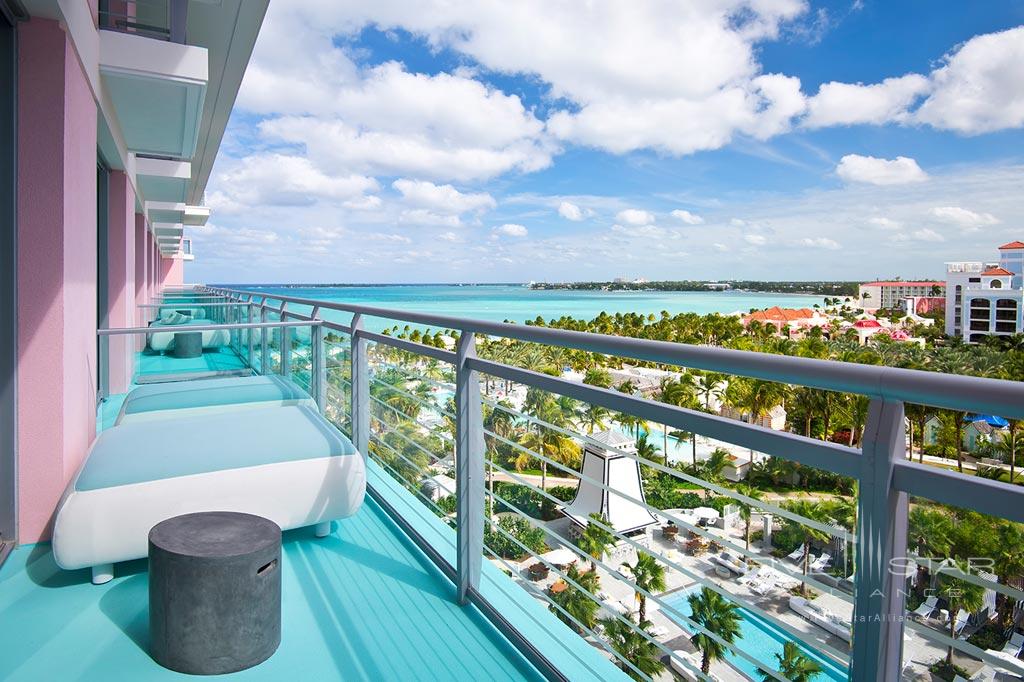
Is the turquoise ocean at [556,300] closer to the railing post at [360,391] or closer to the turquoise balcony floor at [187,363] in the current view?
the turquoise balcony floor at [187,363]

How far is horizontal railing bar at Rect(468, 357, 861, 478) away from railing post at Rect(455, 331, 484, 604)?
0.39 m

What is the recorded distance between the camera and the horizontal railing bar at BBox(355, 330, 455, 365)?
7.76 ft

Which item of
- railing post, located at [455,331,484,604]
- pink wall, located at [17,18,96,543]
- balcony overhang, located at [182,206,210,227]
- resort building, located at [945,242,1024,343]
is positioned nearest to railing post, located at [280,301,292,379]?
pink wall, located at [17,18,96,543]

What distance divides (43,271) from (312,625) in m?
1.91

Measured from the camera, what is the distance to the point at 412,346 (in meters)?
2.73

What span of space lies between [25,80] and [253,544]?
2247 mm

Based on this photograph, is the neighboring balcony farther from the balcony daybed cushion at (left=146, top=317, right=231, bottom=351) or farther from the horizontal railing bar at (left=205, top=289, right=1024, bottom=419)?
the balcony daybed cushion at (left=146, top=317, right=231, bottom=351)

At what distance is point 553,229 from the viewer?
102 m

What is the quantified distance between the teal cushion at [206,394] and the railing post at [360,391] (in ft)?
1.31

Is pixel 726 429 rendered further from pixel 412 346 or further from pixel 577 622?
pixel 412 346

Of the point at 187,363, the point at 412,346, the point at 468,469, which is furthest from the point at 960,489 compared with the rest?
the point at 187,363

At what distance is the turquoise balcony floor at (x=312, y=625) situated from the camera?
183 centimetres

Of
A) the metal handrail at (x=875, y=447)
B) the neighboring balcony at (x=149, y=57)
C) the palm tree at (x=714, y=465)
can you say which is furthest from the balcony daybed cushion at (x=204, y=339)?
the metal handrail at (x=875, y=447)

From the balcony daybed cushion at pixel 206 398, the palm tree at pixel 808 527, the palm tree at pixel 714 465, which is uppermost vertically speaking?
the palm tree at pixel 714 465
